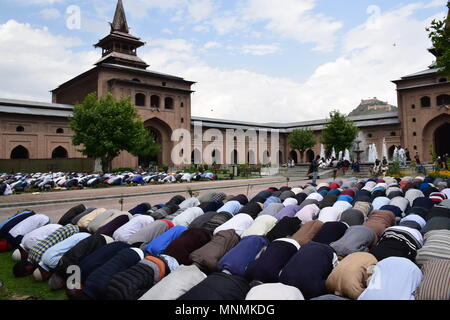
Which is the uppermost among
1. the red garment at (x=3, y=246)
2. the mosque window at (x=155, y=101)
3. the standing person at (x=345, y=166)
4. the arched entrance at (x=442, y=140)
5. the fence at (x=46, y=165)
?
the mosque window at (x=155, y=101)

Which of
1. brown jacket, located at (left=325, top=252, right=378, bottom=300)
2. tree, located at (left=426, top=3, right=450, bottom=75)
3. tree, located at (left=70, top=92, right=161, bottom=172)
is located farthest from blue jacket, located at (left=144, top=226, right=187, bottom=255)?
tree, located at (left=70, top=92, right=161, bottom=172)

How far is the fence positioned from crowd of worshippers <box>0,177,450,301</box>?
1007 inches

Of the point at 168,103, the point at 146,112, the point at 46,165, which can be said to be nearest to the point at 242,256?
the point at 46,165

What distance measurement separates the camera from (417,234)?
4.34 meters

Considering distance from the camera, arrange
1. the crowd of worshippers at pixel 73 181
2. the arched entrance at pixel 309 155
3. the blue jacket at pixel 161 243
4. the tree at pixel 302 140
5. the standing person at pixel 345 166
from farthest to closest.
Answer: the arched entrance at pixel 309 155
the tree at pixel 302 140
the standing person at pixel 345 166
the crowd of worshippers at pixel 73 181
the blue jacket at pixel 161 243

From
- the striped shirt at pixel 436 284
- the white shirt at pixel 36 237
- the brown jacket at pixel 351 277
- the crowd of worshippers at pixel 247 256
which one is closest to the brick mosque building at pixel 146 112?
the white shirt at pixel 36 237

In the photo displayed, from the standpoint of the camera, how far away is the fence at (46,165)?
27297 mm

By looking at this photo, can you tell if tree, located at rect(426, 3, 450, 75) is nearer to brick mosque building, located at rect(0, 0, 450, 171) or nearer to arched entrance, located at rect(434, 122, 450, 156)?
brick mosque building, located at rect(0, 0, 450, 171)

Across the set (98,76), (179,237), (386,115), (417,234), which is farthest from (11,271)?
(386,115)

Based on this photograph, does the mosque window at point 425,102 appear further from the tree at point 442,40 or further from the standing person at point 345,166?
the tree at point 442,40

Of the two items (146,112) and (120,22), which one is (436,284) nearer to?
(146,112)

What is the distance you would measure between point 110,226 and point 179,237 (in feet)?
5.64

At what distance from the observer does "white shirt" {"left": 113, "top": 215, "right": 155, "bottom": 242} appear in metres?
5.33

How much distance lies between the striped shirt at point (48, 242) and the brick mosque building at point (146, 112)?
2900 cm
